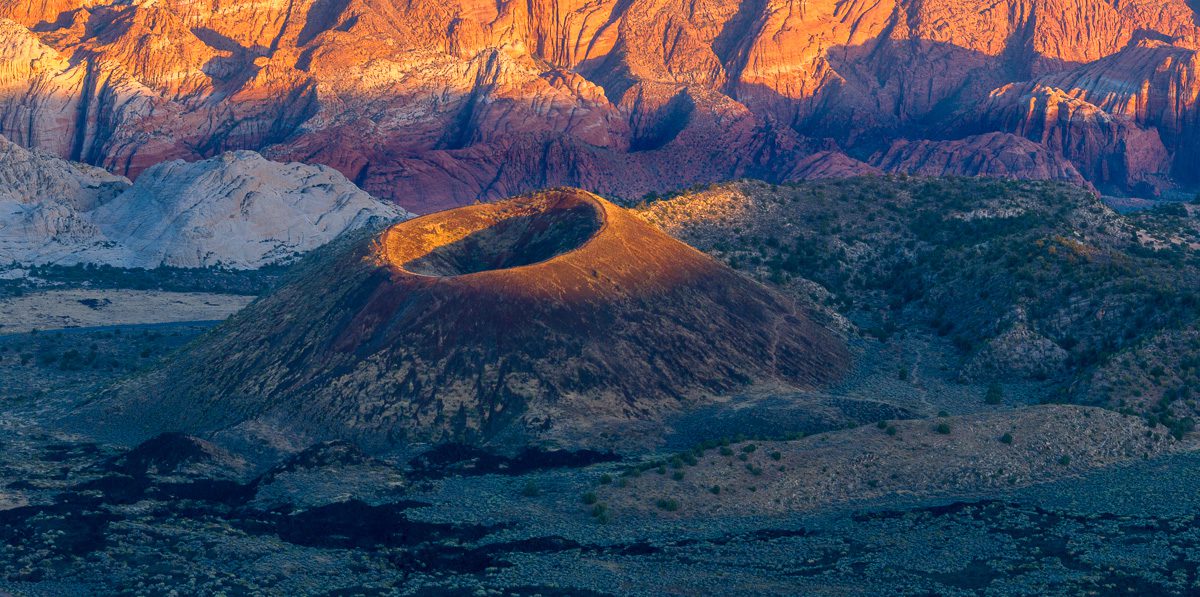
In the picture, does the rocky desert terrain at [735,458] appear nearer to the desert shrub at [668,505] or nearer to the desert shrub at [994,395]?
the desert shrub at [668,505]

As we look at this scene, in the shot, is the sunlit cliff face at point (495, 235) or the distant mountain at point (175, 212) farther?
the distant mountain at point (175, 212)

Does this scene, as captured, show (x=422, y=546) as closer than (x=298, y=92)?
Yes

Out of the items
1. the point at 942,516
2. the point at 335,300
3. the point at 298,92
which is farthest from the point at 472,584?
the point at 298,92

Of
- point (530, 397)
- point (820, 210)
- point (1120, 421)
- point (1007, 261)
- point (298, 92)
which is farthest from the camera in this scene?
point (298, 92)

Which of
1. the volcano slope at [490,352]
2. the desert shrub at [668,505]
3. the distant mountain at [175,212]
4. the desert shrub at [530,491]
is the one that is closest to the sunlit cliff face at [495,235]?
the volcano slope at [490,352]

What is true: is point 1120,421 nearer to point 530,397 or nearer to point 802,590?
point 802,590

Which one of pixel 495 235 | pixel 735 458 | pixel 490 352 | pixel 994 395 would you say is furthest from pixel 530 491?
pixel 495 235
